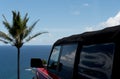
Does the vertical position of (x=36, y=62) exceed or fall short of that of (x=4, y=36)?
it falls short

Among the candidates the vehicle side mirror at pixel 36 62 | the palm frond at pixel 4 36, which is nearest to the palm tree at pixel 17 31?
the palm frond at pixel 4 36

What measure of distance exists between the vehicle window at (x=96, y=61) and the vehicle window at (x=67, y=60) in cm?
39

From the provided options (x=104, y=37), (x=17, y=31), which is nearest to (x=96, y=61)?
(x=104, y=37)

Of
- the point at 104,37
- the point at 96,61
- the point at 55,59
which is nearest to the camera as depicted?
the point at 104,37

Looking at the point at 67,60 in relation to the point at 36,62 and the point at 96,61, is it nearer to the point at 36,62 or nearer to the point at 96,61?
the point at 96,61

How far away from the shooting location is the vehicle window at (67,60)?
492cm

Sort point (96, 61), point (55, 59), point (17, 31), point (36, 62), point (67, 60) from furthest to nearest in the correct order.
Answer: point (17, 31) < point (36, 62) < point (55, 59) < point (67, 60) < point (96, 61)

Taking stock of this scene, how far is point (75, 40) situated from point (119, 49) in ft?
5.12

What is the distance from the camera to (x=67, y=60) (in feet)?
17.4

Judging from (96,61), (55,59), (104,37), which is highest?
(104,37)

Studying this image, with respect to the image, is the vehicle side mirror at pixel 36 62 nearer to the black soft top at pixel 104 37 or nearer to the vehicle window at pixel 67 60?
the vehicle window at pixel 67 60

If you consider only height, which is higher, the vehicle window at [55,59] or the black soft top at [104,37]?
the black soft top at [104,37]

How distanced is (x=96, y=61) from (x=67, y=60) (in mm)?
1387

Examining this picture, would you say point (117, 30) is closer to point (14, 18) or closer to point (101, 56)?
point (101, 56)
